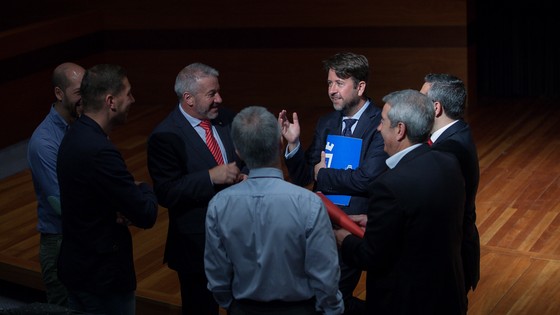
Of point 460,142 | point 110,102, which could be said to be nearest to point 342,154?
point 460,142

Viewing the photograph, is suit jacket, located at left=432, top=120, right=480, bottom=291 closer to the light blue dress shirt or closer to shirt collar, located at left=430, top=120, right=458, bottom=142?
shirt collar, located at left=430, top=120, right=458, bottom=142

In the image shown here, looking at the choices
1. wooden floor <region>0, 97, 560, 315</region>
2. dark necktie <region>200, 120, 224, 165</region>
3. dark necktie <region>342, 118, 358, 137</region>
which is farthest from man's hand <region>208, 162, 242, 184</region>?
wooden floor <region>0, 97, 560, 315</region>

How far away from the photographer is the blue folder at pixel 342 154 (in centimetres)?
393

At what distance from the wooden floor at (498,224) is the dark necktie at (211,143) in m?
1.18

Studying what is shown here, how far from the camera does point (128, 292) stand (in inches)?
143

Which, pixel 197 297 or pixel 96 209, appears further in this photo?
pixel 197 297

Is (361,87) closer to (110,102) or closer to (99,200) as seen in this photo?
(110,102)

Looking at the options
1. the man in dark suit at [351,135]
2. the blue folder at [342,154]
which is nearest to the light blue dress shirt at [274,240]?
the man in dark suit at [351,135]

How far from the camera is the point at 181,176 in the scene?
3.78 metres

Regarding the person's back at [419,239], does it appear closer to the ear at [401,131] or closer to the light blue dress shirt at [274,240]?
the ear at [401,131]

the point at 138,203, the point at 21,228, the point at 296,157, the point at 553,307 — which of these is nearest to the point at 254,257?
the point at 138,203

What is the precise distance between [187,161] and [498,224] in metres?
2.58

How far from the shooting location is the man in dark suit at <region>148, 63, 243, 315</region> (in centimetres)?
375

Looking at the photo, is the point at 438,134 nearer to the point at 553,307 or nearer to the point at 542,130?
the point at 553,307
